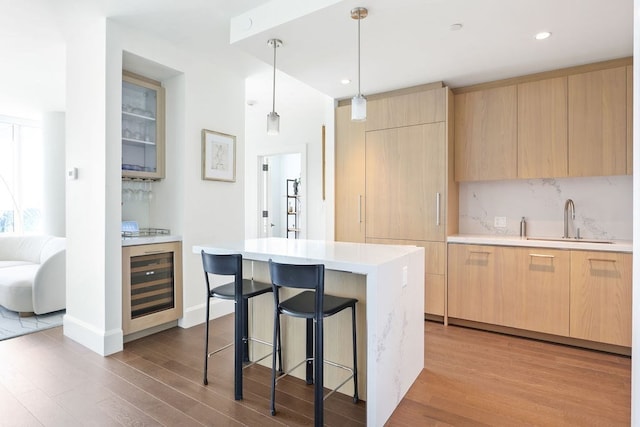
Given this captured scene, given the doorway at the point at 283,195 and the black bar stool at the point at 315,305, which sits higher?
the doorway at the point at 283,195

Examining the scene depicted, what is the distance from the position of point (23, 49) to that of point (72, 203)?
163 cm

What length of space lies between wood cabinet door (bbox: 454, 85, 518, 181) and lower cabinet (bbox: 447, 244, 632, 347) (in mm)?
802

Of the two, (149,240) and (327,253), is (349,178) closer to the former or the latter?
(327,253)

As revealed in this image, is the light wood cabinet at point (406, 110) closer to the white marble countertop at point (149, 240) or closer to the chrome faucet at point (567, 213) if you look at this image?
the chrome faucet at point (567, 213)

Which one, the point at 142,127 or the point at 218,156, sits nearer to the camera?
the point at 142,127

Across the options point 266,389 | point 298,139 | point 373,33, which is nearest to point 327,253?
point 266,389

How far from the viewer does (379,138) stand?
3.96 metres

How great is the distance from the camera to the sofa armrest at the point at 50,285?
3.73m

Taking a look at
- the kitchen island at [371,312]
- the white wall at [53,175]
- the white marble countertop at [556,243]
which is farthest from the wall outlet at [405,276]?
the white wall at [53,175]

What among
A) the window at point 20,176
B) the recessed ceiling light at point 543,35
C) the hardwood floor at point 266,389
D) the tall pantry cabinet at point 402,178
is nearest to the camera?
the hardwood floor at point 266,389

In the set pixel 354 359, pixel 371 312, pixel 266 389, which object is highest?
pixel 371 312

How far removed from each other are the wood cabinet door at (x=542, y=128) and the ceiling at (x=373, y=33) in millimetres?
196

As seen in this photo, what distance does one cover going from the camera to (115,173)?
2939 mm

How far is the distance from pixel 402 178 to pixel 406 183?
70mm
